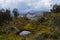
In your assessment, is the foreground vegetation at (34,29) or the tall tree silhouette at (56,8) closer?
the foreground vegetation at (34,29)

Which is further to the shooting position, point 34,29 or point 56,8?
point 56,8

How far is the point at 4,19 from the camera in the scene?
55219 millimetres

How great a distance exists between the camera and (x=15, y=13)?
231ft

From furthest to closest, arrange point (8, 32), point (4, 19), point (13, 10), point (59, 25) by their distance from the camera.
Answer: point (13, 10) < point (4, 19) < point (8, 32) < point (59, 25)

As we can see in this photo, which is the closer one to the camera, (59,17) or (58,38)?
(58,38)

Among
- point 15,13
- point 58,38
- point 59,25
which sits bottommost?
point 15,13

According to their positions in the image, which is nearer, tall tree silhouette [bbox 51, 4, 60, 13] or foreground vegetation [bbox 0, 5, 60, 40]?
foreground vegetation [bbox 0, 5, 60, 40]

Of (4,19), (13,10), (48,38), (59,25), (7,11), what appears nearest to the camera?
(48,38)

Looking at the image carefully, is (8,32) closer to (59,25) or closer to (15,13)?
(59,25)

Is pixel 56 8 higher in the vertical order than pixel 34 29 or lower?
higher

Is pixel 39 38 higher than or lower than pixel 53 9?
higher

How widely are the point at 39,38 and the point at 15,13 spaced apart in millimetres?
45552

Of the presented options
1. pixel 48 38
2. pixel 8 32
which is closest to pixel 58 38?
pixel 48 38

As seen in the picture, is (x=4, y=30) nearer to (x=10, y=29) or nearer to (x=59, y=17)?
(x=10, y=29)
